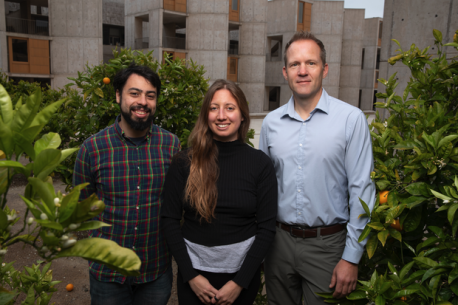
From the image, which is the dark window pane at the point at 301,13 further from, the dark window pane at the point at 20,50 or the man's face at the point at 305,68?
the man's face at the point at 305,68

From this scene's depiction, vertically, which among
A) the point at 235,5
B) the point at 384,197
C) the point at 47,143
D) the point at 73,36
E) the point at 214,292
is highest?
the point at 235,5

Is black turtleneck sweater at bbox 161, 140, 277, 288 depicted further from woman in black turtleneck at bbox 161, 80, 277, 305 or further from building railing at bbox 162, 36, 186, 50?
building railing at bbox 162, 36, 186, 50

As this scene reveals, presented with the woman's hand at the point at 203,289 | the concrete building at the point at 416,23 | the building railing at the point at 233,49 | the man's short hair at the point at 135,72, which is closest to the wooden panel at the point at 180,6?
the building railing at the point at 233,49

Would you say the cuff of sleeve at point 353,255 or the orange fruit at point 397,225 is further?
the cuff of sleeve at point 353,255

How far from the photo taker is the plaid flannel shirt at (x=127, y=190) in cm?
→ 238

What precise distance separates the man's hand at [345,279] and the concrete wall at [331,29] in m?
27.7

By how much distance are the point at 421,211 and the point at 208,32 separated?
22.0 metres

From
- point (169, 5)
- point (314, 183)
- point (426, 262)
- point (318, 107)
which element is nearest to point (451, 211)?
point (426, 262)

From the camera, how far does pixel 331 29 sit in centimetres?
2839

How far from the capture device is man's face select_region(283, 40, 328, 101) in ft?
7.73

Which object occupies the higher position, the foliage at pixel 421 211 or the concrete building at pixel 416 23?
the concrete building at pixel 416 23

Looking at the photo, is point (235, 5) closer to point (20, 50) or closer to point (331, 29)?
point (331, 29)

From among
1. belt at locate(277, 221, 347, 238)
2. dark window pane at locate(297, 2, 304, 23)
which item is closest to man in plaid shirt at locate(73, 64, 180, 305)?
belt at locate(277, 221, 347, 238)

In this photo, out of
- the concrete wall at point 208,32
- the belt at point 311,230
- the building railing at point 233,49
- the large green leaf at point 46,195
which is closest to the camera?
the large green leaf at point 46,195
